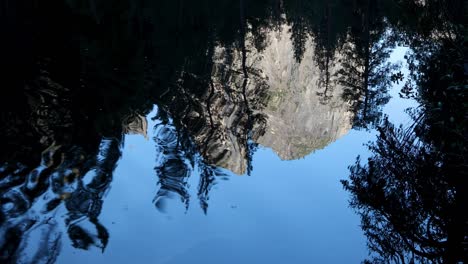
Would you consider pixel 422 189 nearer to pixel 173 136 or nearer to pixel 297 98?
pixel 173 136

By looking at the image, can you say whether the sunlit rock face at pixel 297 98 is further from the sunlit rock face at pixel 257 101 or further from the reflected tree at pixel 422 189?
the reflected tree at pixel 422 189

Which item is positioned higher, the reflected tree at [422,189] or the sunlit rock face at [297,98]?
the sunlit rock face at [297,98]

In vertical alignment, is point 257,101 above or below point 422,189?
above

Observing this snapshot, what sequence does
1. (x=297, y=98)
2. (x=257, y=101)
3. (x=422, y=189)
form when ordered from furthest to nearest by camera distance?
(x=297, y=98) < (x=257, y=101) < (x=422, y=189)

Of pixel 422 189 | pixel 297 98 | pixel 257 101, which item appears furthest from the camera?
pixel 297 98

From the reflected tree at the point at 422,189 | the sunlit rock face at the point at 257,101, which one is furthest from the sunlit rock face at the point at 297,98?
the reflected tree at the point at 422,189

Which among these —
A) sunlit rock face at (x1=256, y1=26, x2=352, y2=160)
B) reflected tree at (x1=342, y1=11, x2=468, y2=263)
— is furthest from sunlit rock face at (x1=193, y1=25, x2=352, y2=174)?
reflected tree at (x1=342, y1=11, x2=468, y2=263)

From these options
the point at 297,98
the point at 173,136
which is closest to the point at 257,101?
the point at 173,136

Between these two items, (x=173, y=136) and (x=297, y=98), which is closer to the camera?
(x=173, y=136)

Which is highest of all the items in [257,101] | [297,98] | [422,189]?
[297,98]
